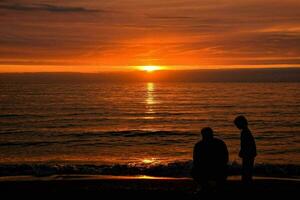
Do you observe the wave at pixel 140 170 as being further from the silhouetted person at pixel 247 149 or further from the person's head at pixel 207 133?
the person's head at pixel 207 133

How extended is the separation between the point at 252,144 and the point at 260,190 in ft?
9.22

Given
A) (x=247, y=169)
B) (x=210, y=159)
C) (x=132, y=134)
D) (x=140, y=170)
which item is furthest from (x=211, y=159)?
(x=132, y=134)

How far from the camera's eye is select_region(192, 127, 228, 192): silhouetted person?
904cm

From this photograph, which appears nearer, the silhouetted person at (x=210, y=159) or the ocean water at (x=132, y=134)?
the silhouetted person at (x=210, y=159)

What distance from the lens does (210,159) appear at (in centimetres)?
909

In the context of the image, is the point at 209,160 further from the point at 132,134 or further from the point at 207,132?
the point at 132,134

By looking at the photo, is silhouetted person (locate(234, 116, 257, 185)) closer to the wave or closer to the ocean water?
the wave

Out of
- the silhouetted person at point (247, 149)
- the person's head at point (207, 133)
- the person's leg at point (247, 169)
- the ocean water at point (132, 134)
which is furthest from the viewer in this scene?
the ocean water at point (132, 134)

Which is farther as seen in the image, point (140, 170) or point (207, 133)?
point (140, 170)

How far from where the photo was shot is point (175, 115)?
52.2 meters

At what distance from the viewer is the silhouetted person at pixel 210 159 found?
9.04 m

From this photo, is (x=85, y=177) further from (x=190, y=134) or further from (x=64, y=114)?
(x=64, y=114)

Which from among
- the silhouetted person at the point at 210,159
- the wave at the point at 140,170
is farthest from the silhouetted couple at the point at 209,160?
the wave at the point at 140,170

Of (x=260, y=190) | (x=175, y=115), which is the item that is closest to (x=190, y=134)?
(x=175, y=115)
